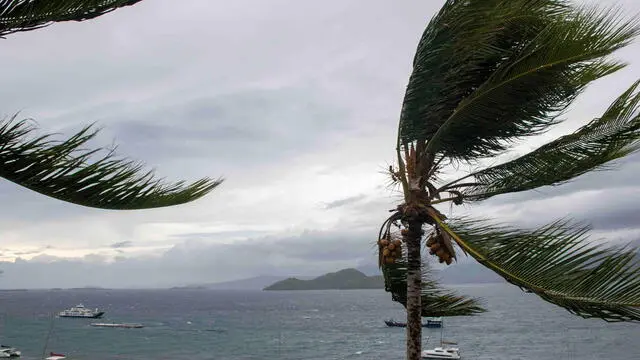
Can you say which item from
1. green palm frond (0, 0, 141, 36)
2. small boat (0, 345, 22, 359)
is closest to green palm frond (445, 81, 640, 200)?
green palm frond (0, 0, 141, 36)

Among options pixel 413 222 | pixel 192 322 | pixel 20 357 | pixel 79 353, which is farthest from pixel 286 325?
pixel 413 222

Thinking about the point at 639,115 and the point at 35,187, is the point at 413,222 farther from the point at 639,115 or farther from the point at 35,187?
the point at 35,187

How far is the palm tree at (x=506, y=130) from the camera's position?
21.1 ft

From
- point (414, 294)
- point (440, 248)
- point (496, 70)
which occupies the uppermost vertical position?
point (496, 70)

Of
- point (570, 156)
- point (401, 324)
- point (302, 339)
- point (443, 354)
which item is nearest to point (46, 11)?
point (570, 156)

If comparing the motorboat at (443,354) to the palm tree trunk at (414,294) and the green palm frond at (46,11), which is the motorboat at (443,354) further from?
the green palm frond at (46,11)

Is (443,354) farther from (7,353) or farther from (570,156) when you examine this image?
(570,156)

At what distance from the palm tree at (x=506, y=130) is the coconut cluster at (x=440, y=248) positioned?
15 millimetres

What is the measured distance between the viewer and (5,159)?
278 centimetres

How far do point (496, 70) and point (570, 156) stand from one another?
1.72 m

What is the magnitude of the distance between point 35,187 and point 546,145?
7.06 metres

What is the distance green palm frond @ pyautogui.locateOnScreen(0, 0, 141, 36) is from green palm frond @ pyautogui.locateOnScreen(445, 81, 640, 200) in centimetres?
647

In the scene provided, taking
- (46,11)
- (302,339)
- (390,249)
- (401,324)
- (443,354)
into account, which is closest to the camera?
(46,11)

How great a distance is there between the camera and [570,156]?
8266 millimetres
